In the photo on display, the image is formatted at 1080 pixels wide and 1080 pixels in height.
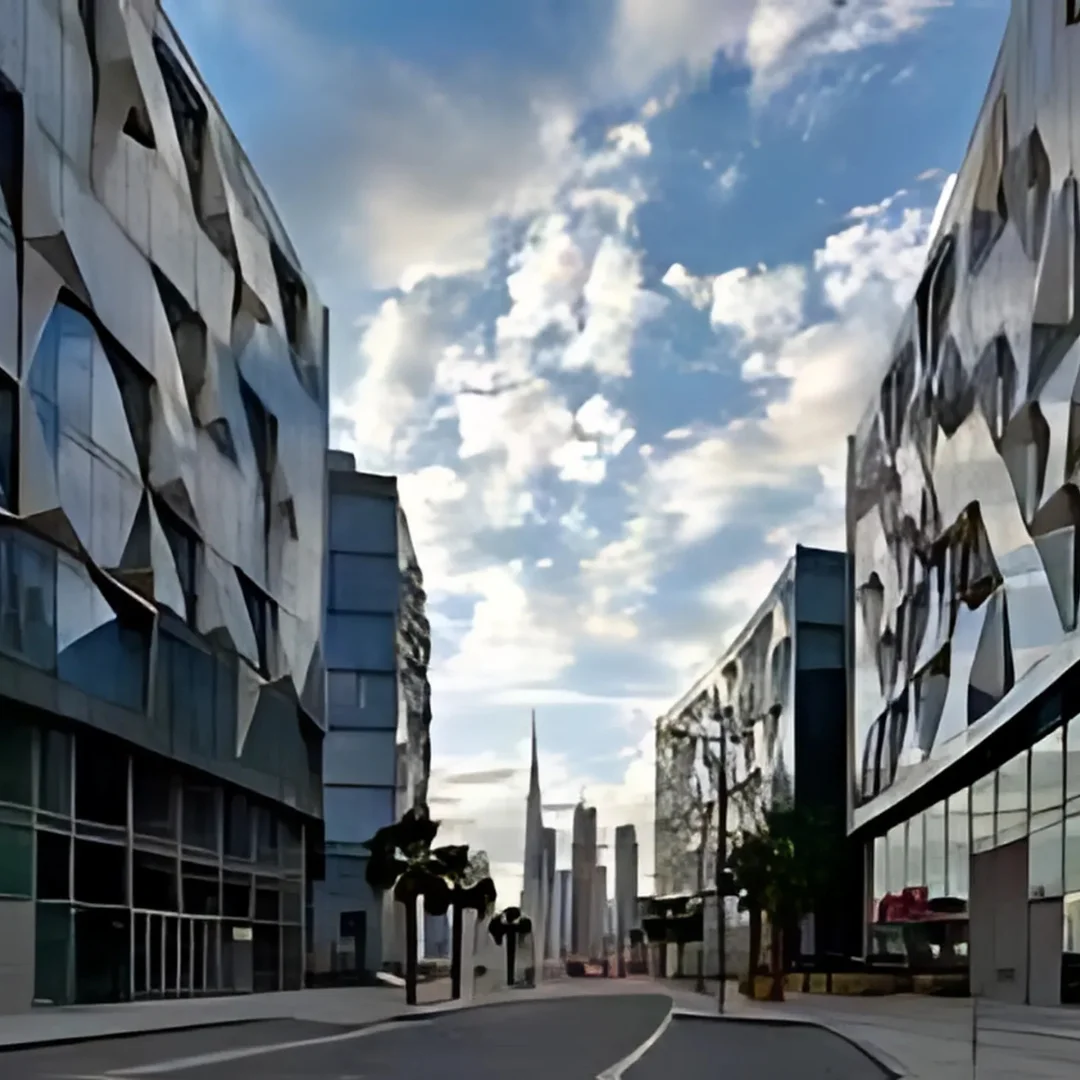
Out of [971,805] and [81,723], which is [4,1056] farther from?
[971,805]

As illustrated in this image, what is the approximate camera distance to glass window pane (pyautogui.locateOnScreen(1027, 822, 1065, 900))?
4368cm

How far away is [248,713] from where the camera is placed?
57219 millimetres

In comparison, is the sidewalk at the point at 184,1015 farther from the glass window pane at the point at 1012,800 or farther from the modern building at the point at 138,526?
the glass window pane at the point at 1012,800

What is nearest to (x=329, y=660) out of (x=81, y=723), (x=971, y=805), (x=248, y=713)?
(x=248, y=713)

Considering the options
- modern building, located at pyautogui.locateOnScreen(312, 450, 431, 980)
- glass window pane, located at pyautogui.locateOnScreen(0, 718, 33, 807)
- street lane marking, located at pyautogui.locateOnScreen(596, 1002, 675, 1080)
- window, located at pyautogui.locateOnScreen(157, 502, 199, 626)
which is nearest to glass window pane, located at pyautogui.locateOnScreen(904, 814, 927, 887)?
modern building, located at pyautogui.locateOnScreen(312, 450, 431, 980)

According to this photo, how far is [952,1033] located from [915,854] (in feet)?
117

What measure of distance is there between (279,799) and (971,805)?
23417 mm

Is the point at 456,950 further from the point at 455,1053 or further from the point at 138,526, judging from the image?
the point at 455,1053

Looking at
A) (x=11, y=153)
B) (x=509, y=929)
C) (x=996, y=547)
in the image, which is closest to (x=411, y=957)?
(x=996, y=547)

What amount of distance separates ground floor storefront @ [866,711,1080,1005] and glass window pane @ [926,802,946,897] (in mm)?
36

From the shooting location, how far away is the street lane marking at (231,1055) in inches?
810

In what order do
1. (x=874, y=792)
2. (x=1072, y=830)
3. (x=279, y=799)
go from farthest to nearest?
(x=874, y=792), (x=279, y=799), (x=1072, y=830)

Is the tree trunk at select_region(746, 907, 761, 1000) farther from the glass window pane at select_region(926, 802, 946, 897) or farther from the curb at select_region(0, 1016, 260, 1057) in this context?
the curb at select_region(0, 1016, 260, 1057)

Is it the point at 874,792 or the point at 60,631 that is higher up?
the point at 60,631
